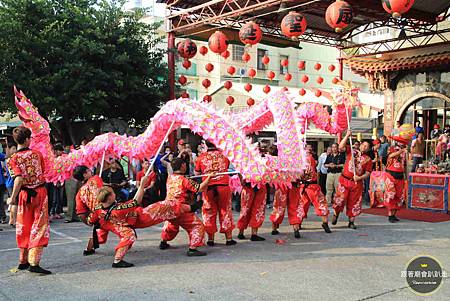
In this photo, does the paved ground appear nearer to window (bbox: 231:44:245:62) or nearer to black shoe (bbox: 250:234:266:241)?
black shoe (bbox: 250:234:266:241)

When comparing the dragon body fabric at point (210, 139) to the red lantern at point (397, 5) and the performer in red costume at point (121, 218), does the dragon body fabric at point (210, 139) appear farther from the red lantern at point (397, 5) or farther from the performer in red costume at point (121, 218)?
the red lantern at point (397, 5)

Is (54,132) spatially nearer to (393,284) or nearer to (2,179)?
(2,179)

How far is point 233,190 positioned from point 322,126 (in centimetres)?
168

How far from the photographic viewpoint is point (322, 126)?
23.6ft

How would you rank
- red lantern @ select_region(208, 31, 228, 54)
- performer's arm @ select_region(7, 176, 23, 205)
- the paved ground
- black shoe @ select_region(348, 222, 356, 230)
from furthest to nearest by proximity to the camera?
red lantern @ select_region(208, 31, 228, 54), black shoe @ select_region(348, 222, 356, 230), performer's arm @ select_region(7, 176, 23, 205), the paved ground

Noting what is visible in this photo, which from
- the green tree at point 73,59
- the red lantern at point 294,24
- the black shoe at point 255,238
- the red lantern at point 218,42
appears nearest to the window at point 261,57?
the green tree at point 73,59

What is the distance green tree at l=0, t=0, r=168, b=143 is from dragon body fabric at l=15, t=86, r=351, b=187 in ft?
18.1

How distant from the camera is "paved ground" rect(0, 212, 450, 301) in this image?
14.0 feet

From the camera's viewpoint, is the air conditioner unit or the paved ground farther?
the air conditioner unit

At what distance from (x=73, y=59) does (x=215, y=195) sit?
264 inches

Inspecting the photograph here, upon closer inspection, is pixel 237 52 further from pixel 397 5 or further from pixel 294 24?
pixel 397 5

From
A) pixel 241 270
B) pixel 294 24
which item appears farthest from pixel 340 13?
pixel 241 270

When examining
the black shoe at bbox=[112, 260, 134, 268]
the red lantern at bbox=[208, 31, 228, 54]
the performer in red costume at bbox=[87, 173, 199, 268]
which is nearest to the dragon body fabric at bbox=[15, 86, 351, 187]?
the performer in red costume at bbox=[87, 173, 199, 268]

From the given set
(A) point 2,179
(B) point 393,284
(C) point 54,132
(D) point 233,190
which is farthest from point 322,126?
(C) point 54,132
